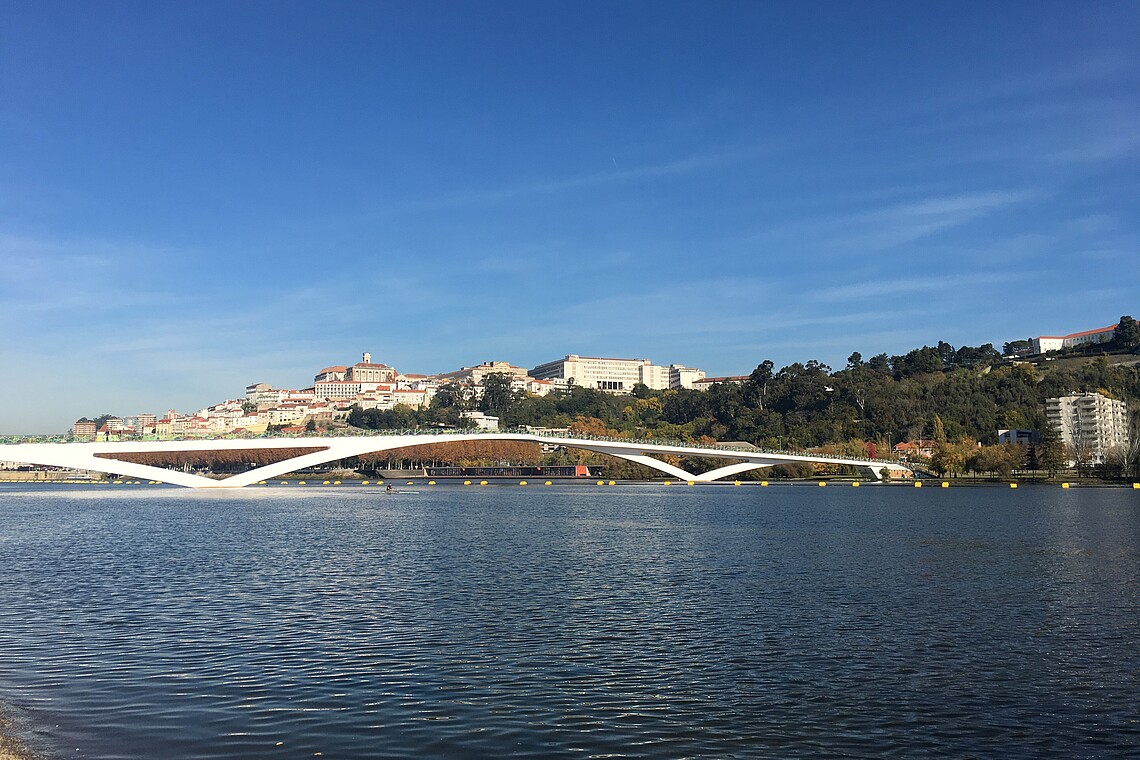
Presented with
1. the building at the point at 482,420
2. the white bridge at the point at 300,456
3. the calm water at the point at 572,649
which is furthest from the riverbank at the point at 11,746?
the building at the point at 482,420

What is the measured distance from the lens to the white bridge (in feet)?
238

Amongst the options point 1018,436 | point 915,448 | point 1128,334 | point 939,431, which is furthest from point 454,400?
point 1128,334

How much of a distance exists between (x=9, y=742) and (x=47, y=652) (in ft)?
17.6

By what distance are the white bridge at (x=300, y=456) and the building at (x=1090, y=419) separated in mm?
41664

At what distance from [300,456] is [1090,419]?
113930 millimetres

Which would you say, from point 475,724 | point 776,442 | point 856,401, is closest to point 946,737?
point 475,724

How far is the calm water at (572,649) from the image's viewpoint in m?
10.8

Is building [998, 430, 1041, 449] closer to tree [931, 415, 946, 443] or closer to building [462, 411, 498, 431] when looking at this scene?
tree [931, 415, 946, 443]

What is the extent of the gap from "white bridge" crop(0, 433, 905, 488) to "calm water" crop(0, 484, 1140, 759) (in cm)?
4418

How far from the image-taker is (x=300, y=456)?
93.9 m

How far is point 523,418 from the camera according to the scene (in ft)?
569

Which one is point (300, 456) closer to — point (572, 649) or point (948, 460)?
point (948, 460)

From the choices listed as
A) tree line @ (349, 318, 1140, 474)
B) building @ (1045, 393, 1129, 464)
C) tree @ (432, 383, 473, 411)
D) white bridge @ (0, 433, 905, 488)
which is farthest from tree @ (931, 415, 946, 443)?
tree @ (432, 383, 473, 411)

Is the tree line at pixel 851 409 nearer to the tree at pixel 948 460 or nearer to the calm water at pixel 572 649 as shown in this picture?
the tree at pixel 948 460
